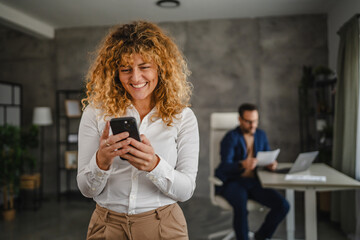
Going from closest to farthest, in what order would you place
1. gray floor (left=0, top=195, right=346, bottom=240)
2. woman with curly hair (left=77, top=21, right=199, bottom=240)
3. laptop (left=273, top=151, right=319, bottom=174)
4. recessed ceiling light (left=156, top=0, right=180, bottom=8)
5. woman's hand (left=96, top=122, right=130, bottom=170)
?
woman's hand (left=96, top=122, right=130, bottom=170) < woman with curly hair (left=77, top=21, right=199, bottom=240) < laptop (left=273, top=151, right=319, bottom=174) < gray floor (left=0, top=195, right=346, bottom=240) < recessed ceiling light (left=156, top=0, right=180, bottom=8)

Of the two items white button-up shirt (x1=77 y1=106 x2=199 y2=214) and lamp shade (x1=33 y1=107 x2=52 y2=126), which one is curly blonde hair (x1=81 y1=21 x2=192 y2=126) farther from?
lamp shade (x1=33 y1=107 x2=52 y2=126)

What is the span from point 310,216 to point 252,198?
61cm

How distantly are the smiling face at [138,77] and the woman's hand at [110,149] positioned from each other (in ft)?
0.70

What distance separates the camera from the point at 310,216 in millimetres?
2510

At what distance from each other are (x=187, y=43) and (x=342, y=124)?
2698 millimetres

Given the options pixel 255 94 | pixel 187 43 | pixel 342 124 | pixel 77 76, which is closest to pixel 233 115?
pixel 342 124

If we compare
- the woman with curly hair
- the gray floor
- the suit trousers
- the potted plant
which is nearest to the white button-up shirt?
the woman with curly hair

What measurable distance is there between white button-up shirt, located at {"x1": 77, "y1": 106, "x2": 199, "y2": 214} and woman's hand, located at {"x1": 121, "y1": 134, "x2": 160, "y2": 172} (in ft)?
0.11

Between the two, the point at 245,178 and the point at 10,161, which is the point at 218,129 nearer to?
the point at 245,178

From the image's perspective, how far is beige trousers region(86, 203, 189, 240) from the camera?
104 centimetres

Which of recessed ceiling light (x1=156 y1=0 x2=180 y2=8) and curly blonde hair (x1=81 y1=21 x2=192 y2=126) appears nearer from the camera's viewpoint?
curly blonde hair (x1=81 y1=21 x2=192 y2=126)

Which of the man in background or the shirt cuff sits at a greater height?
the shirt cuff

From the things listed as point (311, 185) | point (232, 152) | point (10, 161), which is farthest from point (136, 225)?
point (10, 161)

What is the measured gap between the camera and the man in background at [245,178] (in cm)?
283
